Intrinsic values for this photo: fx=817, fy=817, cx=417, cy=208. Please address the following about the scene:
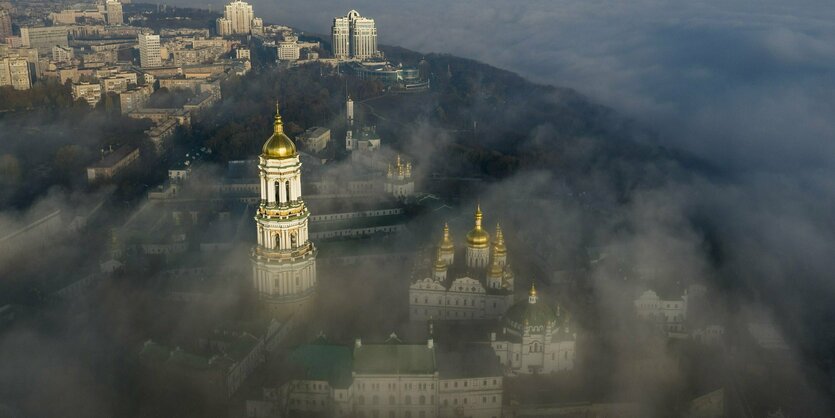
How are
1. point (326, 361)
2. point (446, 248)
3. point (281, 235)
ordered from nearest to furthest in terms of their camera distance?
point (326, 361)
point (281, 235)
point (446, 248)

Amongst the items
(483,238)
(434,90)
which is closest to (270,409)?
(483,238)

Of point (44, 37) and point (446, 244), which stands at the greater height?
point (44, 37)

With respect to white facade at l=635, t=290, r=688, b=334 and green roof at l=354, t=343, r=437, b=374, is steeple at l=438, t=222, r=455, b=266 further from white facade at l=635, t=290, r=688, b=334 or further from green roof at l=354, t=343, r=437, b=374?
green roof at l=354, t=343, r=437, b=374

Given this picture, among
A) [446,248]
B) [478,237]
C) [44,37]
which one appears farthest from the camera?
[44,37]

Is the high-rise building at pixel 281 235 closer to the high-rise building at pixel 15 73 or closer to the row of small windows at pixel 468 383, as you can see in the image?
the row of small windows at pixel 468 383

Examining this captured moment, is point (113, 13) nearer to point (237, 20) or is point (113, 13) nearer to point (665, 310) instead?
point (237, 20)

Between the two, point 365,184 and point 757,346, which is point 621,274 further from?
point 365,184

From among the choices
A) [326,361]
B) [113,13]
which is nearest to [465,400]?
[326,361]

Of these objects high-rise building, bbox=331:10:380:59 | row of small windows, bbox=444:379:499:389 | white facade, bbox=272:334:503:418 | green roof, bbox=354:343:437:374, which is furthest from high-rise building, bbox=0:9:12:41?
row of small windows, bbox=444:379:499:389
